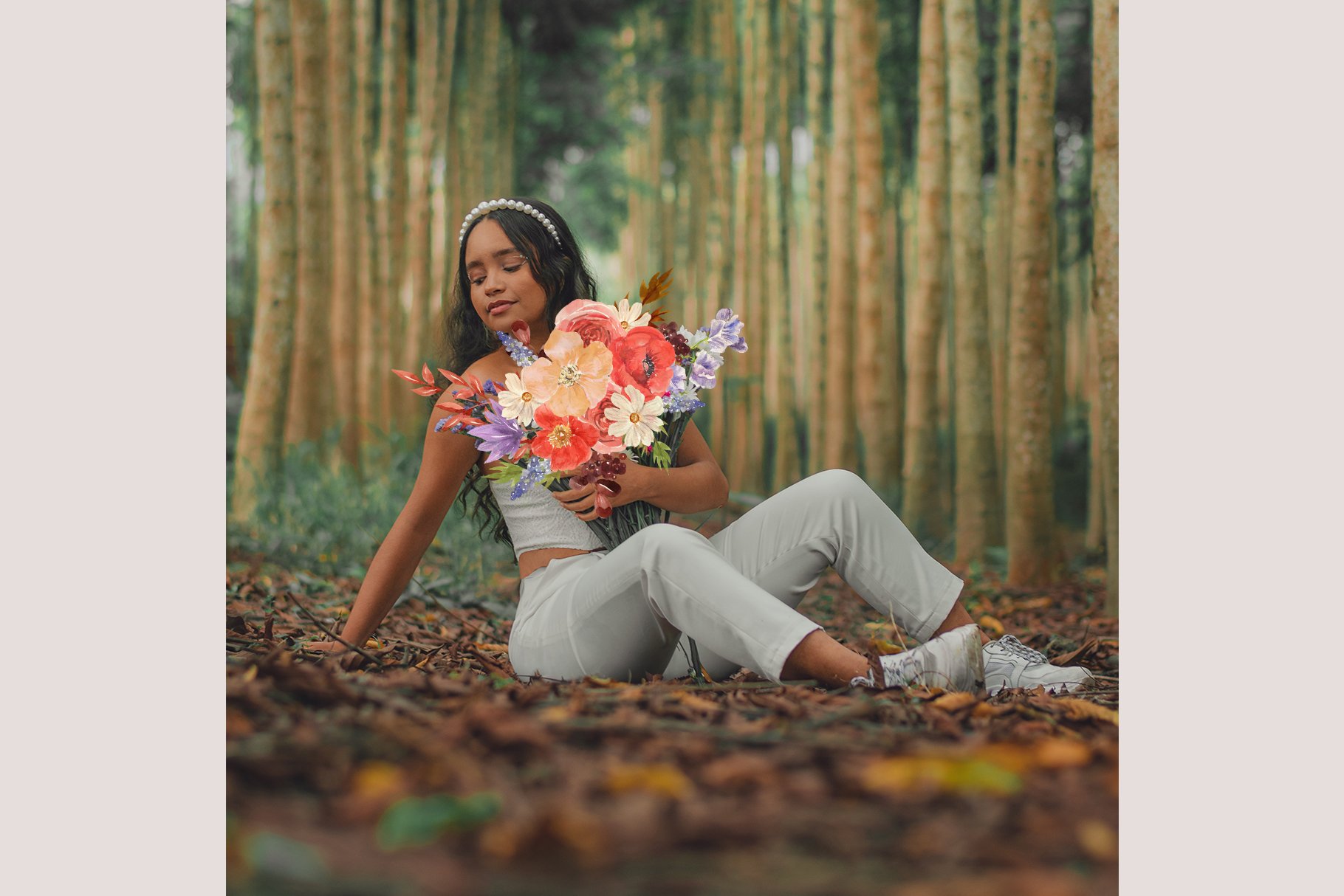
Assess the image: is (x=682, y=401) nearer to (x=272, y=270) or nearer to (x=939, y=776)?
(x=939, y=776)

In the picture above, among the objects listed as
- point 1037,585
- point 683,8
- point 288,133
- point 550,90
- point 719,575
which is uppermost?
point 683,8

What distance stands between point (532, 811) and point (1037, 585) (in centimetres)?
341


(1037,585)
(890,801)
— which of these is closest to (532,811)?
(890,801)

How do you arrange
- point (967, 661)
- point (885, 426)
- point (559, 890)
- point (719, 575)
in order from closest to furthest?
1. point (559, 890)
2. point (719, 575)
3. point (967, 661)
4. point (885, 426)

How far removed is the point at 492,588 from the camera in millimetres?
4113

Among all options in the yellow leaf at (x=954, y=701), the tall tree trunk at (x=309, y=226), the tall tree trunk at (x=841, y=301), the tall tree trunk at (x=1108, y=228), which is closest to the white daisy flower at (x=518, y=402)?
the yellow leaf at (x=954, y=701)

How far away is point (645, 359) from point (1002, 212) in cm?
605

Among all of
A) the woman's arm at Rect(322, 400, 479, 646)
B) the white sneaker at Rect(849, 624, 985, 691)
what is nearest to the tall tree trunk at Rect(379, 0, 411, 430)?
the woman's arm at Rect(322, 400, 479, 646)

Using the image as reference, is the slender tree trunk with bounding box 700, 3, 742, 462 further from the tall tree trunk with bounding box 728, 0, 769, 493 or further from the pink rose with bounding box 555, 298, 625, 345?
the pink rose with bounding box 555, 298, 625, 345

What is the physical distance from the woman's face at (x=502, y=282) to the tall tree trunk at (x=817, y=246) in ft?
15.6

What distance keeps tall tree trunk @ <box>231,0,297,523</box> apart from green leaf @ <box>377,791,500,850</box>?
11.3ft

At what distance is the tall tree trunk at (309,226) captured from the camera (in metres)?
4.98

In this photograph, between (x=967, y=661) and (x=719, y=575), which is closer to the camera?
(x=719, y=575)
